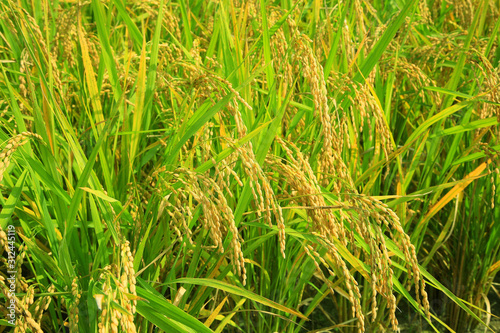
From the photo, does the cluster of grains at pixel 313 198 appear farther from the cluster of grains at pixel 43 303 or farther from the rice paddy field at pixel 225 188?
the cluster of grains at pixel 43 303

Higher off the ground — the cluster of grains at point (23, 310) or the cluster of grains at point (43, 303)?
the cluster of grains at point (23, 310)

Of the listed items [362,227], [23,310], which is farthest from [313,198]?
[23,310]

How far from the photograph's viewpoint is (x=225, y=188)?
1480mm

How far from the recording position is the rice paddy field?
1.21m

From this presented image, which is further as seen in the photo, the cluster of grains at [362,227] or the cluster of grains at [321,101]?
the cluster of grains at [321,101]

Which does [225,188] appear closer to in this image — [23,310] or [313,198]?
[313,198]

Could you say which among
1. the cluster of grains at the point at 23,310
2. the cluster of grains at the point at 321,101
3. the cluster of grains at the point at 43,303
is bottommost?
the cluster of grains at the point at 43,303

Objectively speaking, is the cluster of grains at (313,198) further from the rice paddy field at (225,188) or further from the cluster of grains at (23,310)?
the cluster of grains at (23,310)

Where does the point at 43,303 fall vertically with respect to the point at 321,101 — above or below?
below

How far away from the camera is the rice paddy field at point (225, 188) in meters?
1.21

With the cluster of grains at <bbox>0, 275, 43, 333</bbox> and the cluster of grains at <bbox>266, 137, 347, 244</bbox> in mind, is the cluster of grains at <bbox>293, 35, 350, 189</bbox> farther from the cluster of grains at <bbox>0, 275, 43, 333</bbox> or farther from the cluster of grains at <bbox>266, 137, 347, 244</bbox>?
the cluster of grains at <bbox>0, 275, 43, 333</bbox>

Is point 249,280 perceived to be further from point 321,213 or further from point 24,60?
point 24,60

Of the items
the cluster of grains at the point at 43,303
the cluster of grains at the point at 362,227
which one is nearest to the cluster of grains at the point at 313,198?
the cluster of grains at the point at 362,227

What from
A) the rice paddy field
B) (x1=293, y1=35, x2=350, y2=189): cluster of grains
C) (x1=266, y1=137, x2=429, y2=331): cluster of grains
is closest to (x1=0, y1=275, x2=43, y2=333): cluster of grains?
the rice paddy field
